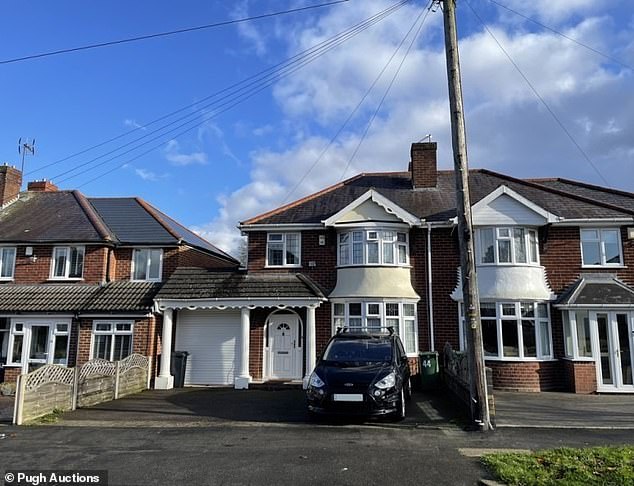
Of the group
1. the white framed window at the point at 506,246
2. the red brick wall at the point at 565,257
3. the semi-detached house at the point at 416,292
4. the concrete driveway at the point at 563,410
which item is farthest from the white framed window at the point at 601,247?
the concrete driveway at the point at 563,410

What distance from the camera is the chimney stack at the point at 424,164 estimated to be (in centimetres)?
1903

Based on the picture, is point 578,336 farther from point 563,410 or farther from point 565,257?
point 563,410

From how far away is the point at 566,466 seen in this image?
6547 millimetres

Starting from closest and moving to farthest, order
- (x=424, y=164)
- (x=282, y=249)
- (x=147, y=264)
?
(x=282, y=249), (x=147, y=264), (x=424, y=164)

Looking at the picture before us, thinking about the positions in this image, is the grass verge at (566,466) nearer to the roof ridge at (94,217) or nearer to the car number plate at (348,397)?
the car number plate at (348,397)

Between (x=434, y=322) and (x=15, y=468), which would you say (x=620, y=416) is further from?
(x=15, y=468)

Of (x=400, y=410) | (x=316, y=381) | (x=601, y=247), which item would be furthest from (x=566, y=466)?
(x=601, y=247)

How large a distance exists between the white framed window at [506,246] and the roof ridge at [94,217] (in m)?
13.3

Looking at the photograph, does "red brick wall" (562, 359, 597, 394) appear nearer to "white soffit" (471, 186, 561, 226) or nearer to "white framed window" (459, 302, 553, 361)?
"white framed window" (459, 302, 553, 361)

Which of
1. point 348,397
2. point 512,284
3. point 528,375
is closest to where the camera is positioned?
point 348,397

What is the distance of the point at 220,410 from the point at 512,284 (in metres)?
9.82

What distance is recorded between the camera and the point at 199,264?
755 inches

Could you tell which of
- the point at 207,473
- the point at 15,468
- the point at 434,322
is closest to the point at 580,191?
the point at 434,322

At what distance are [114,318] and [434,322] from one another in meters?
11.0
